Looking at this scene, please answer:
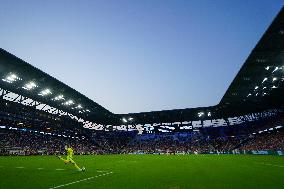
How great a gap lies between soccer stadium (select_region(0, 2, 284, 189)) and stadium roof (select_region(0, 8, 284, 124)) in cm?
10

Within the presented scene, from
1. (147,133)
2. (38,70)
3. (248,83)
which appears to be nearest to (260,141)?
(248,83)

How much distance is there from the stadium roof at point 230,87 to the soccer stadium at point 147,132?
100 mm

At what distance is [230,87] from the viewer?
43219 millimetres

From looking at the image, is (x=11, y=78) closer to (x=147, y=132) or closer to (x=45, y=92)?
(x=45, y=92)

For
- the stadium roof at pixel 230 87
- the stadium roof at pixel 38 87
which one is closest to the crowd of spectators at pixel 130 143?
the stadium roof at pixel 230 87

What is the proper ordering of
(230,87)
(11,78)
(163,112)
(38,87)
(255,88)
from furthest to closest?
(163,112)
(230,87)
(255,88)
(38,87)
(11,78)

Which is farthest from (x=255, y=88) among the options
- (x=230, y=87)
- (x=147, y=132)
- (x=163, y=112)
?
(x=147, y=132)

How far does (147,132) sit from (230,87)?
44455mm

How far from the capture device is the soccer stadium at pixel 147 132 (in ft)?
60.2

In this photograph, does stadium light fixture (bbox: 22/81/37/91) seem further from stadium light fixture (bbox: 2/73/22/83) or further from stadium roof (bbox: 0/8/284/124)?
stadium light fixture (bbox: 2/73/22/83)

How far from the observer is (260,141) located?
5641 centimetres

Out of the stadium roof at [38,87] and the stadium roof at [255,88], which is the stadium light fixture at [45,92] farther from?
the stadium roof at [255,88]

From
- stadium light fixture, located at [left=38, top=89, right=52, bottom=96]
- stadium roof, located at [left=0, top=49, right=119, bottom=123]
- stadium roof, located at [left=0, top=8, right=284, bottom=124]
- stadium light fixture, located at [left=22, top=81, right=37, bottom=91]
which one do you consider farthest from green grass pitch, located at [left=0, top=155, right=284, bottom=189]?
stadium light fixture, located at [left=38, top=89, right=52, bottom=96]

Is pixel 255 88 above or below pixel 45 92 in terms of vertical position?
above
